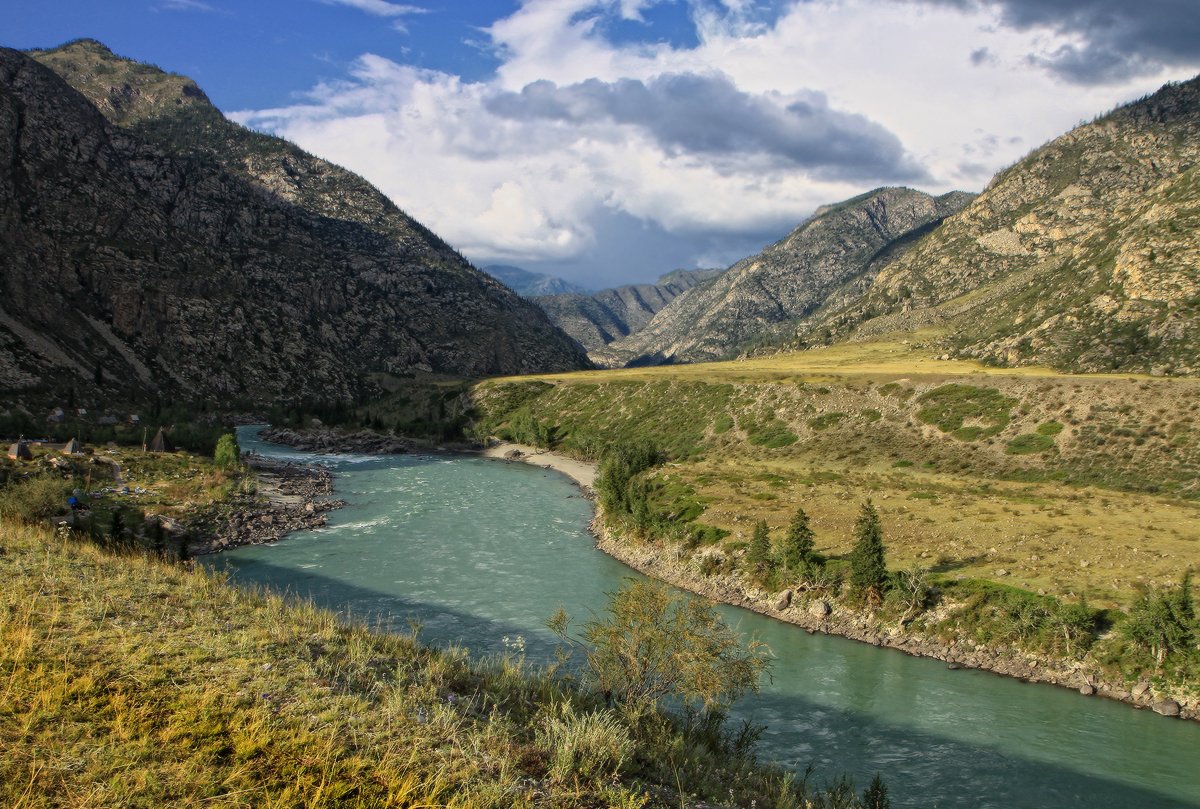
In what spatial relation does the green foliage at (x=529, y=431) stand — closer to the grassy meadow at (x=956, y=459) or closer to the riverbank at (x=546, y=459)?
the riverbank at (x=546, y=459)

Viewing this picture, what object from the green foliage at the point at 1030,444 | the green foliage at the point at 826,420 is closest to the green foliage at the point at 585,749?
the green foliage at the point at 1030,444

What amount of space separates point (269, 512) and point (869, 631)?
4042 cm

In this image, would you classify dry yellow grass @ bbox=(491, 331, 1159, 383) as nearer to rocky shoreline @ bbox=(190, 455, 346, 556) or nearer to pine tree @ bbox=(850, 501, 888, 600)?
pine tree @ bbox=(850, 501, 888, 600)

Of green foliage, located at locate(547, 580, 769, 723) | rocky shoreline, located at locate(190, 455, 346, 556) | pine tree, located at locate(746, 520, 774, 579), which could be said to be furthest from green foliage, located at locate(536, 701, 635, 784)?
rocky shoreline, located at locate(190, 455, 346, 556)

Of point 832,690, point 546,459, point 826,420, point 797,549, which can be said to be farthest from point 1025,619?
point 546,459

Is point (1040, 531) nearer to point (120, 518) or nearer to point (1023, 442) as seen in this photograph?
point (1023, 442)

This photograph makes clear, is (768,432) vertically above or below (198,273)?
below

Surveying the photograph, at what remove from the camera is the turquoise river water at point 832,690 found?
62.2 feet

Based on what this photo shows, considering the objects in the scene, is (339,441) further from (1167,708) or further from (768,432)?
(1167,708)

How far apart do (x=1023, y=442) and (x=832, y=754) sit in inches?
1946

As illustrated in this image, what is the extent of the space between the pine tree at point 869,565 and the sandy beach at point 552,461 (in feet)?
119

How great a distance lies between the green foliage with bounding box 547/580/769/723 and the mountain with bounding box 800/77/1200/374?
243ft

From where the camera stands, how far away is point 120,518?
36.1m

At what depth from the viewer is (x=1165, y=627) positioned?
24.5 m
